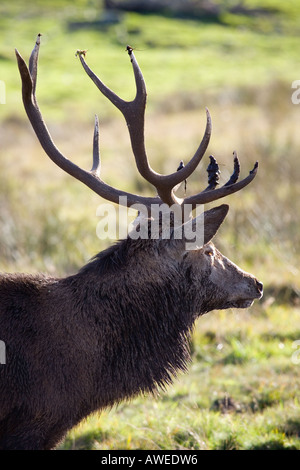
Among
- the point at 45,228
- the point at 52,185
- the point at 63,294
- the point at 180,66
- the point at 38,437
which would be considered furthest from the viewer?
the point at 180,66

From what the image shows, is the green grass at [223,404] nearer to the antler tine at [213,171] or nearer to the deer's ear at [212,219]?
the deer's ear at [212,219]

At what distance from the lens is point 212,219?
4.12 m

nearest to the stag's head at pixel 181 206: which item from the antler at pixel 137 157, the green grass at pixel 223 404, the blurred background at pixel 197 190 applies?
the antler at pixel 137 157

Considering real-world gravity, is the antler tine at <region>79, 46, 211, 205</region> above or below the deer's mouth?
above

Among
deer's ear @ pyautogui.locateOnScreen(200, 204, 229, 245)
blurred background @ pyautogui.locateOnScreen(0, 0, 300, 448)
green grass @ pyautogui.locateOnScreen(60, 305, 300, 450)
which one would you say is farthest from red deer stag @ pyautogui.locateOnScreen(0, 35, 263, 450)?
blurred background @ pyautogui.locateOnScreen(0, 0, 300, 448)

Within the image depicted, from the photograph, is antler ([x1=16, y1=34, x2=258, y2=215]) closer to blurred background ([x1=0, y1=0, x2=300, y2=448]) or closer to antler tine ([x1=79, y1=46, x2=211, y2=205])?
antler tine ([x1=79, y1=46, x2=211, y2=205])

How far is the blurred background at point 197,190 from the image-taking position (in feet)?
17.4

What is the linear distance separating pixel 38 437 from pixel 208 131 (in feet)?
7.26

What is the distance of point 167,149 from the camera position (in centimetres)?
1611

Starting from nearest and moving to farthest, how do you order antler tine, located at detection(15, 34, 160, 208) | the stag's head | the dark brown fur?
the dark brown fur, the stag's head, antler tine, located at detection(15, 34, 160, 208)

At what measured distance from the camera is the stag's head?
13.9 feet

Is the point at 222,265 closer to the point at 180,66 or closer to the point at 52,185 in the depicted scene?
the point at 52,185

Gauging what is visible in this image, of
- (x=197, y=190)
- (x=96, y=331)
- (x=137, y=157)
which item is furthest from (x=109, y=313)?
(x=197, y=190)

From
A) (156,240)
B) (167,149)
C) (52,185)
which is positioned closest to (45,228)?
(52,185)
